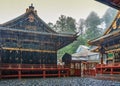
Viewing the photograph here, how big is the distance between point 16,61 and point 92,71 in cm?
1430

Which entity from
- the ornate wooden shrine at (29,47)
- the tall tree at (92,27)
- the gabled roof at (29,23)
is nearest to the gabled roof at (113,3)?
the ornate wooden shrine at (29,47)

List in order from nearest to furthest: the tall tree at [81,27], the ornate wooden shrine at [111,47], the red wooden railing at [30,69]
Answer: the red wooden railing at [30,69] → the ornate wooden shrine at [111,47] → the tall tree at [81,27]

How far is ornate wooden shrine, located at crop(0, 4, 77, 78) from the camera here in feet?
88.6

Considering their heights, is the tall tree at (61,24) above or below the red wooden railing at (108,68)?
above

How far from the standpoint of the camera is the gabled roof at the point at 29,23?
1143 inches

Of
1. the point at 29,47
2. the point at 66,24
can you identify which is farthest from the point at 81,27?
the point at 29,47

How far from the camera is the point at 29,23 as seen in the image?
30141 mm

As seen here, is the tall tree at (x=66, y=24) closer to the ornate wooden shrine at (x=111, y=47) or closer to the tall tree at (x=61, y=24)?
the tall tree at (x=61, y=24)

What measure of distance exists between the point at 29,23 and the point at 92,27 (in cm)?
5314

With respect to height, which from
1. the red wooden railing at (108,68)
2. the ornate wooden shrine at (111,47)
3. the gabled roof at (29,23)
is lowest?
the red wooden railing at (108,68)

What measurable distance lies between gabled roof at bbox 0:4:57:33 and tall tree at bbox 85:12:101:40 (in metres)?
45.2

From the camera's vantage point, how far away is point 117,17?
96.0 ft

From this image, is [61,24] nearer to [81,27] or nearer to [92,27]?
[92,27]

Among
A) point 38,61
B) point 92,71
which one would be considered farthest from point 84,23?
point 38,61
